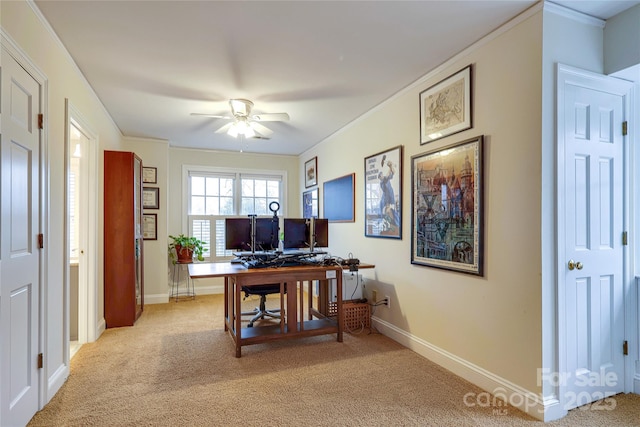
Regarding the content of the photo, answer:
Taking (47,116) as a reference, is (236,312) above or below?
below

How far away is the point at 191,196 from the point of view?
5746 millimetres

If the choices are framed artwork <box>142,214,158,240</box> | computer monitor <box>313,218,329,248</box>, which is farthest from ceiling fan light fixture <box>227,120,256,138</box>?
framed artwork <box>142,214,158,240</box>

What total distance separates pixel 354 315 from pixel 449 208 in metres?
1.65

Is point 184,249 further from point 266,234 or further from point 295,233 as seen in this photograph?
point 295,233

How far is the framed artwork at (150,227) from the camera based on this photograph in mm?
5055

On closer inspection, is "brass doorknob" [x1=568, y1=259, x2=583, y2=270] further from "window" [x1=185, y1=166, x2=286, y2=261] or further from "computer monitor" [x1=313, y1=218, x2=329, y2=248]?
"window" [x1=185, y1=166, x2=286, y2=261]

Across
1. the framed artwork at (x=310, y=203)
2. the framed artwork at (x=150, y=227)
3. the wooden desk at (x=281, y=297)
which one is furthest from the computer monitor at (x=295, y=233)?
the framed artwork at (x=150, y=227)

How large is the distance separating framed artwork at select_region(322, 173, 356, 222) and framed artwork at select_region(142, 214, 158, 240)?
262 cm

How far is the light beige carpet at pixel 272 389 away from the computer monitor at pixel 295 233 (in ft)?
3.22

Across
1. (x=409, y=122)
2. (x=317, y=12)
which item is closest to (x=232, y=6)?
(x=317, y=12)

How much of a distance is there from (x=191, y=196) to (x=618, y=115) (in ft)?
18.1

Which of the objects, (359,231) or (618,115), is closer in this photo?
(618,115)

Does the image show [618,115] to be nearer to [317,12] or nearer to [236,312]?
[317,12]

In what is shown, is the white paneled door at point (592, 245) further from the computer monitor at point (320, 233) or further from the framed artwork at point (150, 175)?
the framed artwork at point (150, 175)
